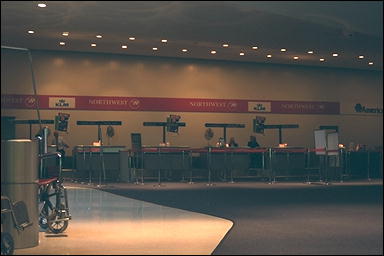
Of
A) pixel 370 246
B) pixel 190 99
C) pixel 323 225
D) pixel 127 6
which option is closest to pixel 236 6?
pixel 127 6

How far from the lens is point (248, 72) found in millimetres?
20781

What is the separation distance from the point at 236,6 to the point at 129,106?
812 cm

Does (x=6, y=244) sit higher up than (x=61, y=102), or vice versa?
(x=61, y=102)

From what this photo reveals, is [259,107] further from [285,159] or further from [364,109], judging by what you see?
[285,159]

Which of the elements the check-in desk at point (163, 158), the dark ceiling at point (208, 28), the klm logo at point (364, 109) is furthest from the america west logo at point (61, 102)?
the klm logo at point (364, 109)

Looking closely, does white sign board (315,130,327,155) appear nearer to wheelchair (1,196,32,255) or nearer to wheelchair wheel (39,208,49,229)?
wheelchair wheel (39,208,49,229)

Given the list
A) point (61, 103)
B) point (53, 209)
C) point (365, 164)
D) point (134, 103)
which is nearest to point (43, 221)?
point (53, 209)

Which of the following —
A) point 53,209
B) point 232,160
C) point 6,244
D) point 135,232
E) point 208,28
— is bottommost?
point 135,232

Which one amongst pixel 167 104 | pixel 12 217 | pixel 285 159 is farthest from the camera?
pixel 167 104

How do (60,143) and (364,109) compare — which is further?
(364,109)

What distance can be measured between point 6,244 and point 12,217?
315 millimetres

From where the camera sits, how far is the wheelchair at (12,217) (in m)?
4.80

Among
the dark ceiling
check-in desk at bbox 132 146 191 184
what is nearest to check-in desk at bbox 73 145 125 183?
check-in desk at bbox 132 146 191 184

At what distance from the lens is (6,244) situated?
482 centimetres
